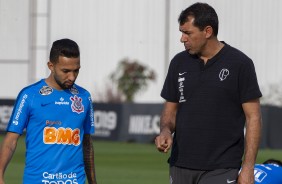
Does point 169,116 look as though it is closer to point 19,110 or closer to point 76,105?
point 76,105

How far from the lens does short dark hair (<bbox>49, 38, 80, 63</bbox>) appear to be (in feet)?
24.5

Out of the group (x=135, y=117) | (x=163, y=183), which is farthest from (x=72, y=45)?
(x=135, y=117)

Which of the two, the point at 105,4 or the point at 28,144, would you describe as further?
the point at 105,4

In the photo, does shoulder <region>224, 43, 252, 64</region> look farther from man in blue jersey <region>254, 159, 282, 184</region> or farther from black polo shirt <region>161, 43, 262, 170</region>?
A: man in blue jersey <region>254, 159, 282, 184</region>

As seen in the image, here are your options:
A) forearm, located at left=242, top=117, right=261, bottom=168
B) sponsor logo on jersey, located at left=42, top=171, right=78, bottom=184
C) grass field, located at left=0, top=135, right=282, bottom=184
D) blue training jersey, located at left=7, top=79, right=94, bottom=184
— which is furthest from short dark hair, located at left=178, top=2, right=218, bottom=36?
grass field, located at left=0, top=135, right=282, bottom=184

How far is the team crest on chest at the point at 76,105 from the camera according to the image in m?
7.51

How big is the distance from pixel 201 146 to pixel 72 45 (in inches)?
51.5

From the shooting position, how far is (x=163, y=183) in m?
16.2

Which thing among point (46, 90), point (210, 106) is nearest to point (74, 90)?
point (46, 90)

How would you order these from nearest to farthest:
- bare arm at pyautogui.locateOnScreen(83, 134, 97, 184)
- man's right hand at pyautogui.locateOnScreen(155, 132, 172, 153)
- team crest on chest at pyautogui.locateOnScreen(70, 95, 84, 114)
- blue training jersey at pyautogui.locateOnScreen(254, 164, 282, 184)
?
man's right hand at pyautogui.locateOnScreen(155, 132, 172, 153)
team crest on chest at pyautogui.locateOnScreen(70, 95, 84, 114)
bare arm at pyautogui.locateOnScreen(83, 134, 97, 184)
blue training jersey at pyautogui.locateOnScreen(254, 164, 282, 184)

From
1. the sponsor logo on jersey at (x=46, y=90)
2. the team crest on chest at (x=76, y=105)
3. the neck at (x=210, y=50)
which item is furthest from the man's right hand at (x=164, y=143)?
the sponsor logo on jersey at (x=46, y=90)

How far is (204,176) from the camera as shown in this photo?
724cm

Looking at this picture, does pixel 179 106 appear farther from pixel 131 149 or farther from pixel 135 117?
pixel 135 117

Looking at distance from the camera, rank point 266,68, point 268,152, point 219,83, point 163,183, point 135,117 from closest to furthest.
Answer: point 219,83, point 163,183, point 268,152, point 135,117, point 266,68
